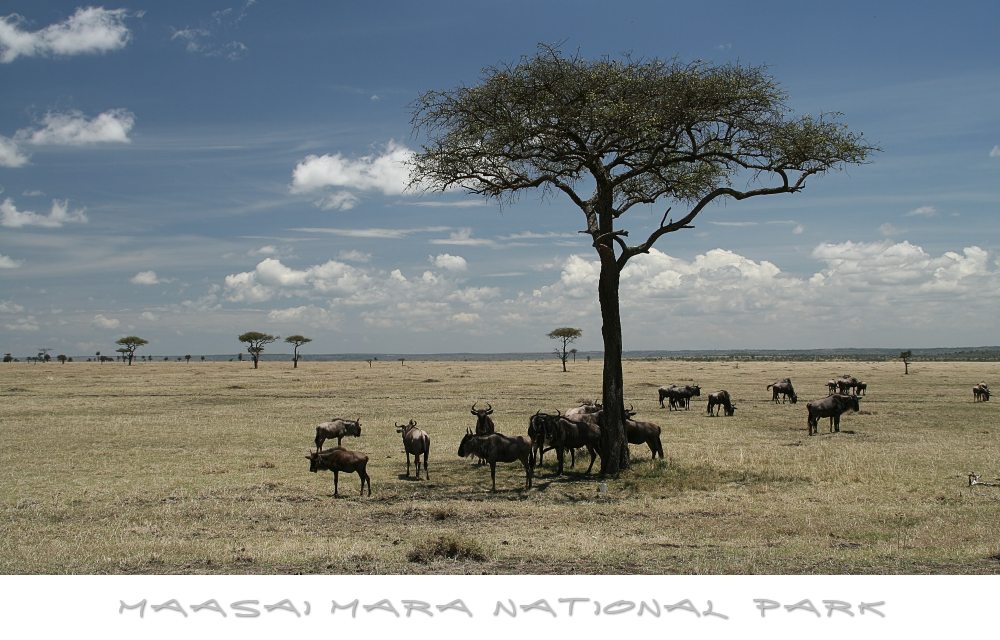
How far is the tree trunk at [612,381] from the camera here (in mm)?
18797

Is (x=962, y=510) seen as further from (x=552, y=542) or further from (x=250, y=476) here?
(x=250, y=476)

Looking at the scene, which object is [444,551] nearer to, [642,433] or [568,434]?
[568,434]

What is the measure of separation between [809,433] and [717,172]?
10779mm

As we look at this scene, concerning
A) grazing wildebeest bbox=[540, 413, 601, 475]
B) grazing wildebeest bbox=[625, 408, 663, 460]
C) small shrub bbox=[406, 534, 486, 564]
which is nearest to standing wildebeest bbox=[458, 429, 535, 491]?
grazing wildebeest bbox=[540, 413, 601, 475]

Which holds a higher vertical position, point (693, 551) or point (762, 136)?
point (762, 136)

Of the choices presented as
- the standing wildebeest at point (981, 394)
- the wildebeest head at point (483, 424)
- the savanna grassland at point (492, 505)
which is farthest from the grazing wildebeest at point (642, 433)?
the standing wildebeest at point (981, 394)

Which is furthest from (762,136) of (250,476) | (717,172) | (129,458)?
(129,458)

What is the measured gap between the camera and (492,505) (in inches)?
566

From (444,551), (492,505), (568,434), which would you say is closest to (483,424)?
(568,434)

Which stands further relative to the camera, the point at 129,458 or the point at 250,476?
the point at 129,458

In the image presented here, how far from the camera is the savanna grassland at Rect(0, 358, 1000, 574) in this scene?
10.0 metres

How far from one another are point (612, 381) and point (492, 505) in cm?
620

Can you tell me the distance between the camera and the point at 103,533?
1176 cm

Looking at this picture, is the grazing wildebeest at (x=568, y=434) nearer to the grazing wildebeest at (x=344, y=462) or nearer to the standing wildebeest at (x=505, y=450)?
the standing wildebeest at (x=505, y=450)
